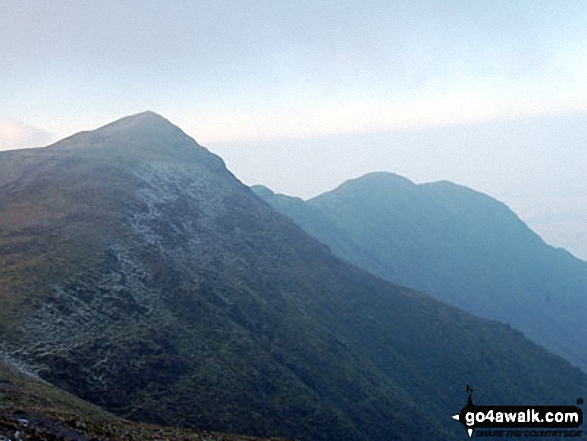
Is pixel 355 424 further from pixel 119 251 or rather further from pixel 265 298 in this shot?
pixel 119 251

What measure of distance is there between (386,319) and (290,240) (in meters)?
32.3

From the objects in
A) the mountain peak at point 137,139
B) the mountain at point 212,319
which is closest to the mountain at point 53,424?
the mountain at point 212,319

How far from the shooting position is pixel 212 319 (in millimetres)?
79062

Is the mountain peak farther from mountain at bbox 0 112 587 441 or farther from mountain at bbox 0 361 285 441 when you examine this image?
mountain at bbox 0 361 285 441

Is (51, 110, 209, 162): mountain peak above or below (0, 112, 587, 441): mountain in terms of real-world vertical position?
above

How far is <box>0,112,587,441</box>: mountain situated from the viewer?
2324 inches

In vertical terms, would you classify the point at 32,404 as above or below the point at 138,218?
below

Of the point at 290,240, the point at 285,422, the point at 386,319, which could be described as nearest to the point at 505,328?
the point at 386,319

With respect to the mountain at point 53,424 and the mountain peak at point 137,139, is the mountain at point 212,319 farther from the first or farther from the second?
the mountain at point 53,424

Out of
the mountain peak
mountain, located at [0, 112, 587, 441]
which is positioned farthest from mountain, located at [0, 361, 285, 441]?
the mountain peak

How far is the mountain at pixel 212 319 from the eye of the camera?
59031mm

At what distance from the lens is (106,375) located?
5616cm

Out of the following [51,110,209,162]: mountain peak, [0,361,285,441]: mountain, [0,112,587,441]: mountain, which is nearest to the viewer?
[0,361,285,441]: mountain

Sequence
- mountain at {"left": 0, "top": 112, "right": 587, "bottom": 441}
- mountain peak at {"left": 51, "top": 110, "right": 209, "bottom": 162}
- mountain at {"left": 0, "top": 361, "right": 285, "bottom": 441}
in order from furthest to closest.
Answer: mountain peak at {"left": 51, "top": 110, "right": 209, "bottom": 162} → mountain at {"left": 0, "top": 112, "right": 587, "bottom": 441} → mountain at {"left": 0, "top": 361, "right": 285, "bottom": 441}
